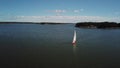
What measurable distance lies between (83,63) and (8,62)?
19.2 ft

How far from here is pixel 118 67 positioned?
49.9 feet

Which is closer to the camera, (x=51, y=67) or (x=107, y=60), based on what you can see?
(x=51, y=67)

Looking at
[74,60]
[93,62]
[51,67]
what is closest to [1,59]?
[51,67]

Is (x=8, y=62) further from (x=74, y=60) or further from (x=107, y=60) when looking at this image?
(x=107, y=60)

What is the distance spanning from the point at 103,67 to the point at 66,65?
271cm

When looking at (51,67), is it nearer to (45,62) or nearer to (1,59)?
(45,62)

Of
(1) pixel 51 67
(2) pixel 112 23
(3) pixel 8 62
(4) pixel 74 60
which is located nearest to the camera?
(1) pixel 51 67

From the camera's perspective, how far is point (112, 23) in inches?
4055

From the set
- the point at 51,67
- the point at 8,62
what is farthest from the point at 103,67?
the point at 8,62

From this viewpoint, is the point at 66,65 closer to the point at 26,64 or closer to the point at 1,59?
the point at 26,64

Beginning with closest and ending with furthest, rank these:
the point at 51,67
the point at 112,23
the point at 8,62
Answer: the point at 51,67, the point at 8,62, the point at 112,23

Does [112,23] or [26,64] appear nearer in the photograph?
[26,64]

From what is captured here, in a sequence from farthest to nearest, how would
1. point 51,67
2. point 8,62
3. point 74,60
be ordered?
1. point 74,60
2. point 8,62
3. point 51,67

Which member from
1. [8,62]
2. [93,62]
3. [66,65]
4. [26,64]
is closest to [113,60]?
Answer: [93,62]
